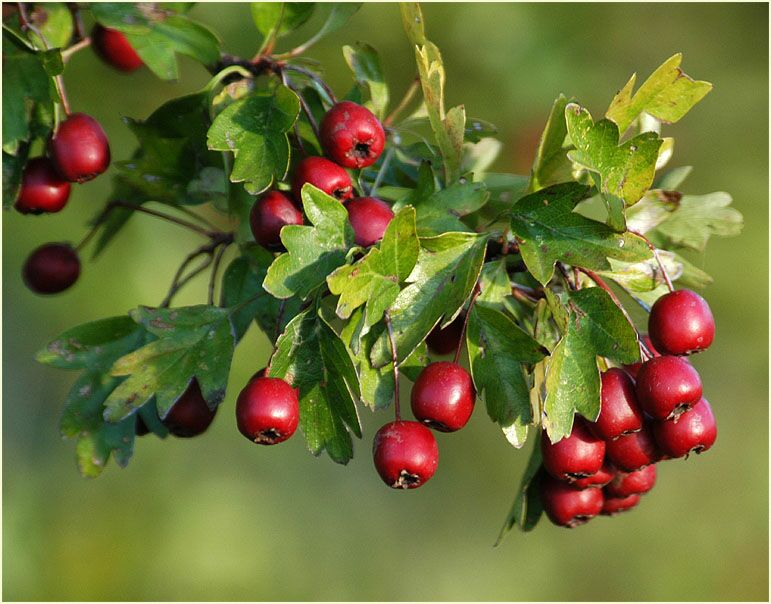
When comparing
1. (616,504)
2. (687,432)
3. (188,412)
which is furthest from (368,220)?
(616,504)

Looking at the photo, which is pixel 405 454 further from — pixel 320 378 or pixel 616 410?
pixel 616 410

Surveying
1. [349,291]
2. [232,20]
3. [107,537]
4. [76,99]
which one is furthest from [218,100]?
[107,537]

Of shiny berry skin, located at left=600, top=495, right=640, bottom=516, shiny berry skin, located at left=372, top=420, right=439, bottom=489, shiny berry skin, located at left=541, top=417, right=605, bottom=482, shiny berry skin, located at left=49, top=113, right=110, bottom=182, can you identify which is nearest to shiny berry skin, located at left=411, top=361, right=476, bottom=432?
shiny berry skin, located at left=372, top=420, right=439, bottom=489

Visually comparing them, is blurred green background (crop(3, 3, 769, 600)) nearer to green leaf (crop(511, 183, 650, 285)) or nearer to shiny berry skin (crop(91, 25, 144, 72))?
shiny berry skin (crop(91, 25, 144, 72))

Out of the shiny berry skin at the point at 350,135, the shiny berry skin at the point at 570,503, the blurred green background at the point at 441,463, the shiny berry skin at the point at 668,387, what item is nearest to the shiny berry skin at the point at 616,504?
the shiny berry skin at the point at 570,503

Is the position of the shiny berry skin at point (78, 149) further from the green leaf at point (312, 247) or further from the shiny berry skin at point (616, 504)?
the shiny berry skin at point (616, 504)
